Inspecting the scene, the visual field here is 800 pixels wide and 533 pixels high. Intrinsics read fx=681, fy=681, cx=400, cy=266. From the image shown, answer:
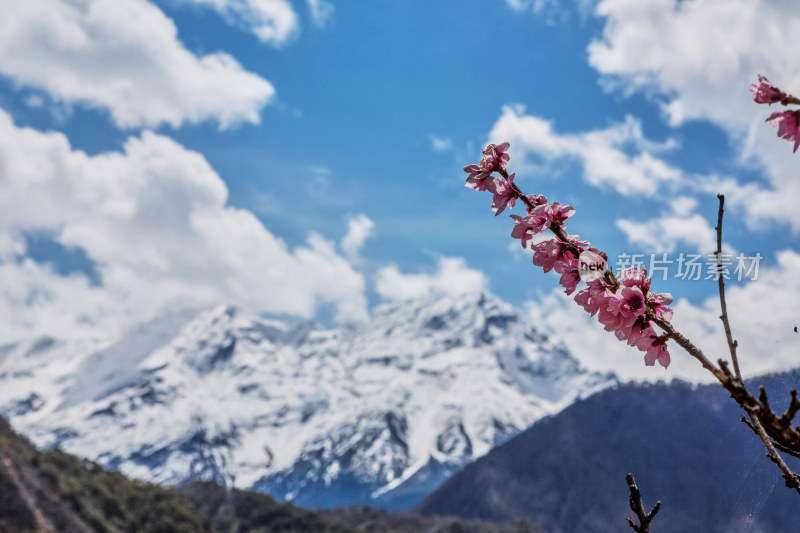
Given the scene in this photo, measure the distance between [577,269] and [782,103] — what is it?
0.73 metres

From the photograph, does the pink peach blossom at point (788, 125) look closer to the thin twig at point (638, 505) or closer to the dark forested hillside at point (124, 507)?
the thin twig at point (638, 505)

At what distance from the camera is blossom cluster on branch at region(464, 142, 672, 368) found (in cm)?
203

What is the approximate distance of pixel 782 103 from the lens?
184cm

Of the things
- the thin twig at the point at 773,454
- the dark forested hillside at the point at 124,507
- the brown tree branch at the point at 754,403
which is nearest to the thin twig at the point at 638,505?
the brown tree branch at the point at 754,403

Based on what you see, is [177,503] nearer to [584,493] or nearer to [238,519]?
[238,519]

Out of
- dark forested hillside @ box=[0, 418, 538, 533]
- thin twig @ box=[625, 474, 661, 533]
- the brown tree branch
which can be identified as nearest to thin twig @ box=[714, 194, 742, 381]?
the brown tree branch

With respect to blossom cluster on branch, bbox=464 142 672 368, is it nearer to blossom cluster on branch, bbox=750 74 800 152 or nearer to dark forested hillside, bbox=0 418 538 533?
blossom cluster on branch, bbox=750 74 800 152

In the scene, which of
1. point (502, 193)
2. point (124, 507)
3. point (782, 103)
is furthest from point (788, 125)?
point (124, 507)

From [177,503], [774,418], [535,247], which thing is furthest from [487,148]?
[177,503]

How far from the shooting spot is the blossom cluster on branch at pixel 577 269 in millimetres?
2029

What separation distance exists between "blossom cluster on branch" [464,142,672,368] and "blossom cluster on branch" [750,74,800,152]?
543mm

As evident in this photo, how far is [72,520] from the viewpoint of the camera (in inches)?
1916

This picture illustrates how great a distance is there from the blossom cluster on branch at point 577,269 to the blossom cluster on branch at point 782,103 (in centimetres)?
54

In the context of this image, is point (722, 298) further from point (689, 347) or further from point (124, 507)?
point (124, 507)
